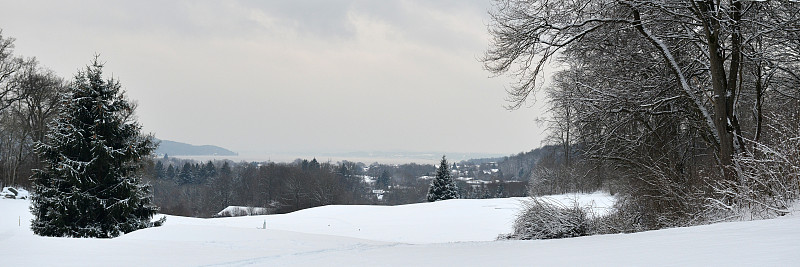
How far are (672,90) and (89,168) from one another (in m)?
15.2

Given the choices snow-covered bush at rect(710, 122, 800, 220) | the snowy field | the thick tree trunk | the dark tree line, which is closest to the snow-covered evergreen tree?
the snowy field

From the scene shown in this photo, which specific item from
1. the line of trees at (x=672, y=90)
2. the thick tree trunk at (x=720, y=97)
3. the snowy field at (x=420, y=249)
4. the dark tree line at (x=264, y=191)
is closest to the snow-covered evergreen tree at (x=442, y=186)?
the snowy field at (x=420, y=249)

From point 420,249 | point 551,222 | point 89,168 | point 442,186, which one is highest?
point 89,168

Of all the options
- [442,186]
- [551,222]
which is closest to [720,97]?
[551,222]

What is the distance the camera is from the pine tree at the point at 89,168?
1337 cm

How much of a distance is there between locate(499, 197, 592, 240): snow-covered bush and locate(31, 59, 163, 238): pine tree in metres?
11.6

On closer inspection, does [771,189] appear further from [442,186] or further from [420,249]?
[442,186]

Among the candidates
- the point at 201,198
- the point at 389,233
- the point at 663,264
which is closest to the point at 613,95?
the point at 663,264

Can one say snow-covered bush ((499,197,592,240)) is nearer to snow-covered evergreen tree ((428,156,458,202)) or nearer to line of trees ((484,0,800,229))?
line of trees ((484,0,800,229))

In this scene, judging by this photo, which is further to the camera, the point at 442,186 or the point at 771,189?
the point at 442,186

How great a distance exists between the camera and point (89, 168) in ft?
44.8

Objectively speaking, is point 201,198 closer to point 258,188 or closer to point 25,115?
point 258,188

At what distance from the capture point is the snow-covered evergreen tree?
132 feet

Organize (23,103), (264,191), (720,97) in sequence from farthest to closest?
(264,191), (23,103), (720,97)
